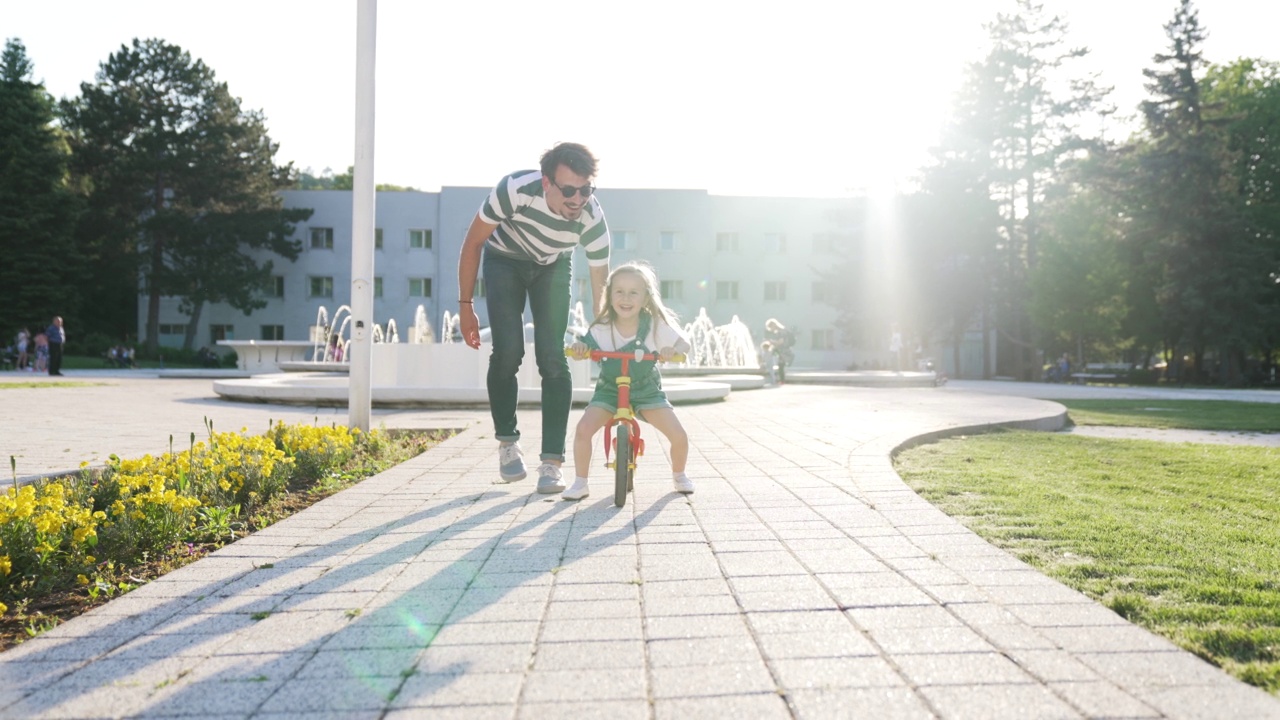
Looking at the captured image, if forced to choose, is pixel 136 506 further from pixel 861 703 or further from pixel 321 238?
pixel 321 238

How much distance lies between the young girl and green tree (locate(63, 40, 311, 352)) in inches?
1884

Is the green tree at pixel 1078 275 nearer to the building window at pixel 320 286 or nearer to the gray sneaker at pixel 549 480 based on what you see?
the building window at pixel 320 286

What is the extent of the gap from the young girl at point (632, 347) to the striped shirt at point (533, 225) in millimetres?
293

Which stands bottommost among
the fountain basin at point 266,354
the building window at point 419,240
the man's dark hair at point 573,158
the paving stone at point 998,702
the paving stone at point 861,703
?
the paving stone at point 861,703

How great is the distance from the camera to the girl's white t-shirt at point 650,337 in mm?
5228

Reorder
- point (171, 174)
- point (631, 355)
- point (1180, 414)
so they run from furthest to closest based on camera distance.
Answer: point (171, 174) < point (1180, 414) < point (631, 355)

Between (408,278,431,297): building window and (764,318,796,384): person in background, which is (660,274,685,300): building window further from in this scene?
(764,318,796,384): person in background

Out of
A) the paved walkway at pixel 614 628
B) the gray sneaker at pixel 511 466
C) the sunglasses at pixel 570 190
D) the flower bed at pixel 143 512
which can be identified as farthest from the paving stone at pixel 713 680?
the gray sneaker at pixel 511 466

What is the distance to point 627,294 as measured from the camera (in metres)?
5.18

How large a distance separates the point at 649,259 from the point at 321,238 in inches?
736

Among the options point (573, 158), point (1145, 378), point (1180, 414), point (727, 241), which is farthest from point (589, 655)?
point (727, 241)

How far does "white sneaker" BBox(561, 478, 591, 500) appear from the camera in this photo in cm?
516

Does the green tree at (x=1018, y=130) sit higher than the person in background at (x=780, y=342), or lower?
higher

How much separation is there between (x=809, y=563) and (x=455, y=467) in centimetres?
363
